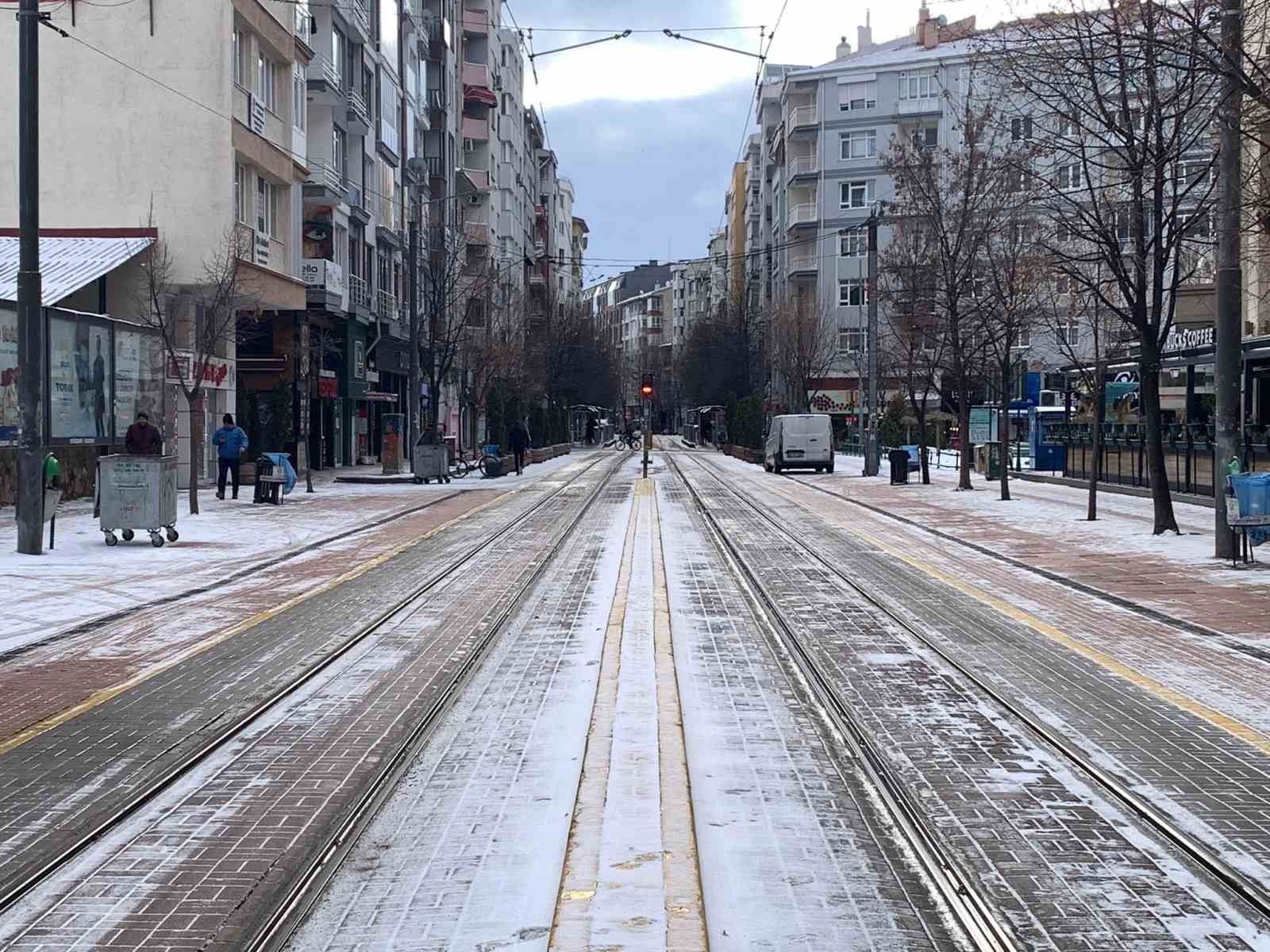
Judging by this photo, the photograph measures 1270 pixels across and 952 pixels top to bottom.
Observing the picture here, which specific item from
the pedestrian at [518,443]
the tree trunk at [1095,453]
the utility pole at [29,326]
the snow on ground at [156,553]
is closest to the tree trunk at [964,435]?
the tree trunk at [1095,453]

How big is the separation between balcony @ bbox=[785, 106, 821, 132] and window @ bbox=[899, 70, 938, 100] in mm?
5221

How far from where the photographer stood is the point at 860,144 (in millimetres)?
83188

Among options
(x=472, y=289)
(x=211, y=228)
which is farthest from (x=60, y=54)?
(x=472, y=289)

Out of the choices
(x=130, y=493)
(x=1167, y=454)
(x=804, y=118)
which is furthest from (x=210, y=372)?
(x=804, y=118)

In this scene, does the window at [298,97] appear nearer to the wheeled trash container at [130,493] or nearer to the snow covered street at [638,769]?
the wheeled trash container at [130,493]

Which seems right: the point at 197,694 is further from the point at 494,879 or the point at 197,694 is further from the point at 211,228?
the point at 211,228

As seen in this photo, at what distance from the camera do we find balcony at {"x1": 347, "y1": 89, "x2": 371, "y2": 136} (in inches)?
1863

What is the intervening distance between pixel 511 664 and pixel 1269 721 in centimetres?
456

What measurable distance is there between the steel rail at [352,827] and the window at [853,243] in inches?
2772

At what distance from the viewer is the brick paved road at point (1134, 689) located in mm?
6449

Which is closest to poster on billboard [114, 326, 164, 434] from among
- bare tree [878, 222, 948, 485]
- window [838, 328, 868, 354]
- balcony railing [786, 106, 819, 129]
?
bare tree [878, 222, 948, 485]

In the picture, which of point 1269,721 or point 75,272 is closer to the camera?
point 1269,721

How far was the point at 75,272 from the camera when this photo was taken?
29.0 meters

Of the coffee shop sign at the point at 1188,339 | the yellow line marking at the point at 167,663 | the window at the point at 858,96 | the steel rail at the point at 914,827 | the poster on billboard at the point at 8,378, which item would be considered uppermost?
the window at the point at 858,96
